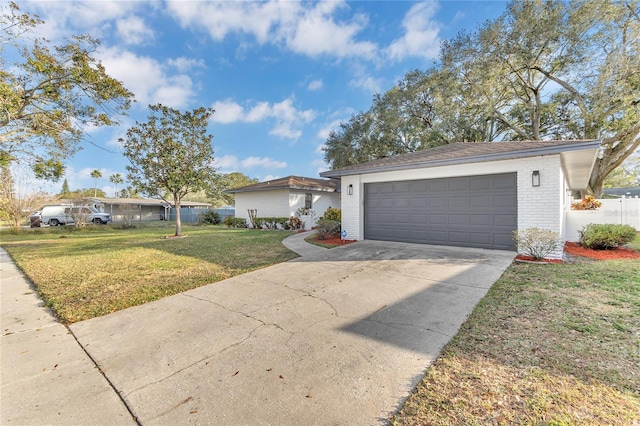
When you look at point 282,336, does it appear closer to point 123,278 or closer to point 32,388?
point 32,388

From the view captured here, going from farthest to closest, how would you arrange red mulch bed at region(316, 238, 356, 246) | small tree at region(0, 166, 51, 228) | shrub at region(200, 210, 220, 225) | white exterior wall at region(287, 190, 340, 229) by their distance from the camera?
1. shrub at region(200, 210, 220, 225)
2. white exterior wall at region(287, 190, 340, 229)
3. small tree at region(0, 166, 51, 228)
4. red mulch bed at region(316, 238, 356, 246)

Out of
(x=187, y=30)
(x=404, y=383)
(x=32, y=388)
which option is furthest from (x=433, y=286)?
(x=187, y=30)

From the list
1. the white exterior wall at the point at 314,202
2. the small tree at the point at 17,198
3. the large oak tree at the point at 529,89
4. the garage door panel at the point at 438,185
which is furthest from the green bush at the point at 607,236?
the small tree at the point at 17,198

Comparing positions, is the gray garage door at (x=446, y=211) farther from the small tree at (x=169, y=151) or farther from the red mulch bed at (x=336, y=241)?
the small tree at (x=169, y=151)

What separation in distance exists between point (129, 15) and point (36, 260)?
26.1 ft

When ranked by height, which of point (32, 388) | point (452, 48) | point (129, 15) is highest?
point (452, 48)

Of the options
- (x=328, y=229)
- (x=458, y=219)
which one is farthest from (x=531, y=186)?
(x=328, y=229)

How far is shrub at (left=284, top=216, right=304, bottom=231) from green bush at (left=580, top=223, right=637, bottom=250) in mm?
11868

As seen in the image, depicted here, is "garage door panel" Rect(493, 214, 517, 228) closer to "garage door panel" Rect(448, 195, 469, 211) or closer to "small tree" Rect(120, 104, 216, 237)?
"garage door panel" Rect(448, 195, 469, 211)

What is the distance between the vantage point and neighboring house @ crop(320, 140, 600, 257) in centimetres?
679

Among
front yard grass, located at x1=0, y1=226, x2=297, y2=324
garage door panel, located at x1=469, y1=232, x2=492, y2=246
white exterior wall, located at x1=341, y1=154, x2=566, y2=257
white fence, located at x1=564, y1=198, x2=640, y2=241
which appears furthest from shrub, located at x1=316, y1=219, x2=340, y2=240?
white fence, located at x1=564, y1=198, x2=640, y2=241

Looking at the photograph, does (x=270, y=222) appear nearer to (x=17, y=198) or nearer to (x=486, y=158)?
(x=486, y=158)

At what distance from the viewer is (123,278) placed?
5.89m

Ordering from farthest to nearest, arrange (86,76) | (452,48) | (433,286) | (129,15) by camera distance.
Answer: (452,48) → (129,15) → (86,76) → (433,286)
